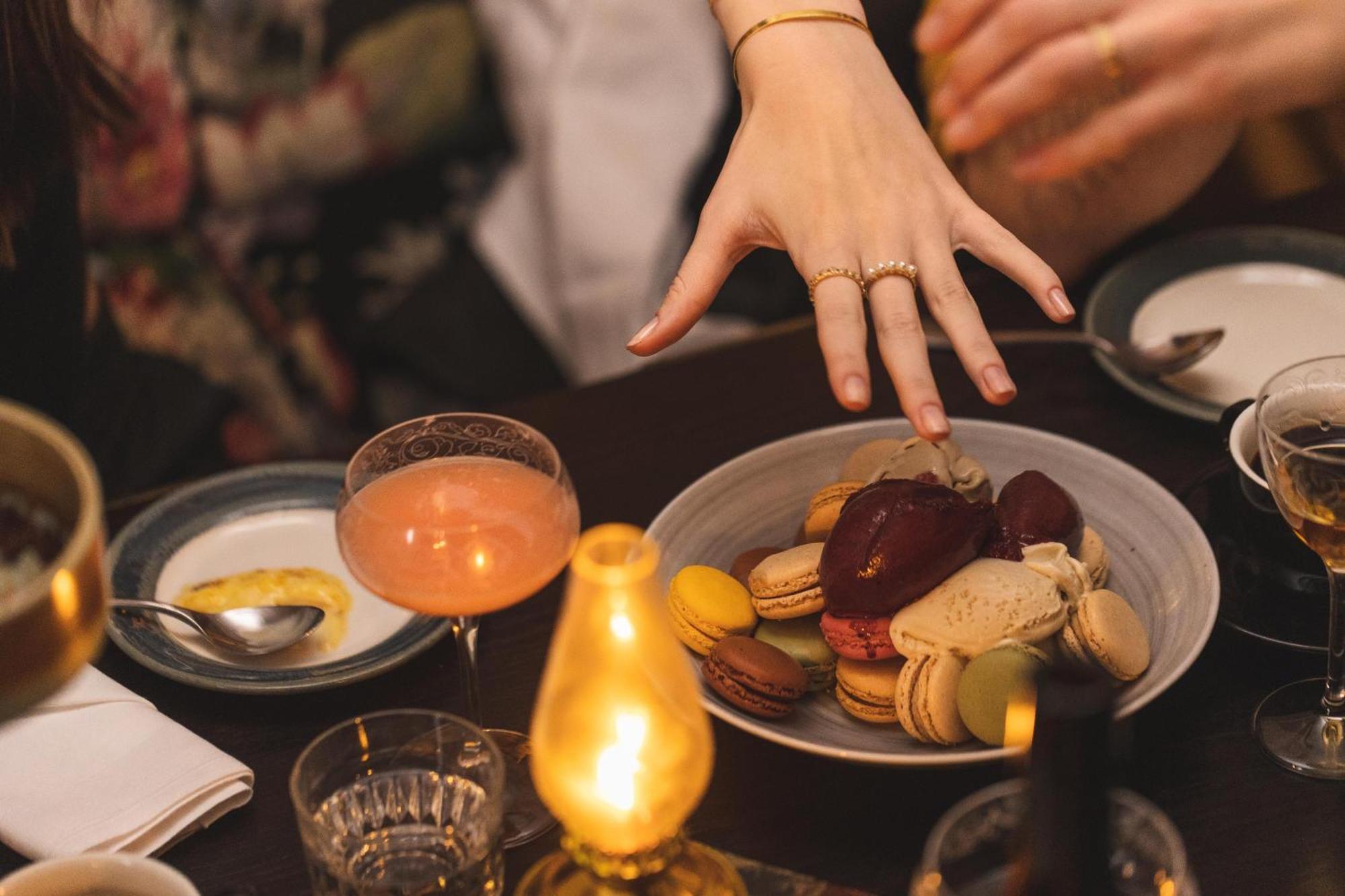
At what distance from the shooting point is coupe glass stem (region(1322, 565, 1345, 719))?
Answer: 778 millimetres

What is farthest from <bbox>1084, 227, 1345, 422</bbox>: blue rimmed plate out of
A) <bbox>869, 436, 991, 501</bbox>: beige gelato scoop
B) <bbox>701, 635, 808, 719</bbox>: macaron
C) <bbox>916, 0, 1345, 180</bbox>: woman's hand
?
<bbox>701, 635, 808, 719</bbox>: macaron

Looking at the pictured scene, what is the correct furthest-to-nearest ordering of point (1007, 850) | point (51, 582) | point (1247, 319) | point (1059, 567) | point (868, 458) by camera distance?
point (1247, 319)
point (868, 458)
point (1059, 567)
point (1007, 850)
point (51, 582)

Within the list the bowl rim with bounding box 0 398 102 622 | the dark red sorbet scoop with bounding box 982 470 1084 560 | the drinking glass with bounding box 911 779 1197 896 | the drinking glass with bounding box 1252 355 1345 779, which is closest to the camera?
the bowl rim with bounding box 0 398 102 622

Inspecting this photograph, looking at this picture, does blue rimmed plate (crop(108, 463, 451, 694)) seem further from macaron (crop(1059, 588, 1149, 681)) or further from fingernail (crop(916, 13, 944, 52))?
fingernail (crop(916, 13, 944, 52))

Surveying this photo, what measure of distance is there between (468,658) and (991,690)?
30 centimetres

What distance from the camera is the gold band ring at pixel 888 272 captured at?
0.85m

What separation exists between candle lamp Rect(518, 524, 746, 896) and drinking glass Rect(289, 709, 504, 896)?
4 cm

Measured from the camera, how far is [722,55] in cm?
205

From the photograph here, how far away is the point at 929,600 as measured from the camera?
2.62 feet

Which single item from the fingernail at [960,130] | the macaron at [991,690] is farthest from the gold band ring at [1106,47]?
the macaron at [991,690]

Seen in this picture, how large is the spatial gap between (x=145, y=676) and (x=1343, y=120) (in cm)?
132

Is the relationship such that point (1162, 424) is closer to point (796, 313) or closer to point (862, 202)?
point (862, 202)

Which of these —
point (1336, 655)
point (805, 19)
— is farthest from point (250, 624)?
point (1336, 655)

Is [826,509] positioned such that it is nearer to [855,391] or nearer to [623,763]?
[855,391]
